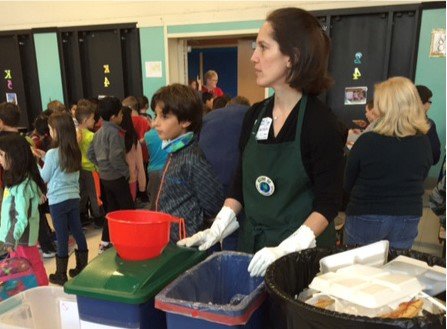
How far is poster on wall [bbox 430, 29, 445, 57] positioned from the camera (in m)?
4.70

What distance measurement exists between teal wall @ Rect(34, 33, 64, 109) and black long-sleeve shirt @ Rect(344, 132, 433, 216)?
6235mm

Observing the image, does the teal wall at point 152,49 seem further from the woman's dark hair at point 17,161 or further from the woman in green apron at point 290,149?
the woman in green apron at point 290,149

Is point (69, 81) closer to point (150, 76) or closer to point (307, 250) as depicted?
point (150, 76)

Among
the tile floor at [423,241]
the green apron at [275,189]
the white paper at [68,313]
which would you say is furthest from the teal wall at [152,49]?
the white paper at [68,313]

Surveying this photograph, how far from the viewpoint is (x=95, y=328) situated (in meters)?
1.06

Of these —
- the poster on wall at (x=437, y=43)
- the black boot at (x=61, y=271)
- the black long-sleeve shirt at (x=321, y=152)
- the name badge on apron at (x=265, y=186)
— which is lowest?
the black boot at (x=61, y=271)

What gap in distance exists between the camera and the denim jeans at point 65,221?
287 cm

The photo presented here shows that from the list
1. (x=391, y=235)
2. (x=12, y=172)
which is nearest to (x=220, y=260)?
(x=391, y=235)

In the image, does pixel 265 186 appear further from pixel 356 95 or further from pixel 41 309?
pixel 356 95

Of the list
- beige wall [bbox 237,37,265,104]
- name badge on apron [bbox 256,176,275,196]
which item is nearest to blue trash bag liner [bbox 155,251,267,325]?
name badge on apron [bbox 256,176,275,196]

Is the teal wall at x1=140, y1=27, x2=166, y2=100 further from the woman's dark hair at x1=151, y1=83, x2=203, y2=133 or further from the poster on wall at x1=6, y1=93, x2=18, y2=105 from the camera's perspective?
the woman's dark hair at x1=151, y1=83, x2=203, y2=133

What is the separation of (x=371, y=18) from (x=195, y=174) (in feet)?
14.4

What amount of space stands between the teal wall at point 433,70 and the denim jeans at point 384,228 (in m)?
3.11

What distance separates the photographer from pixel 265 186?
4.46 ft
